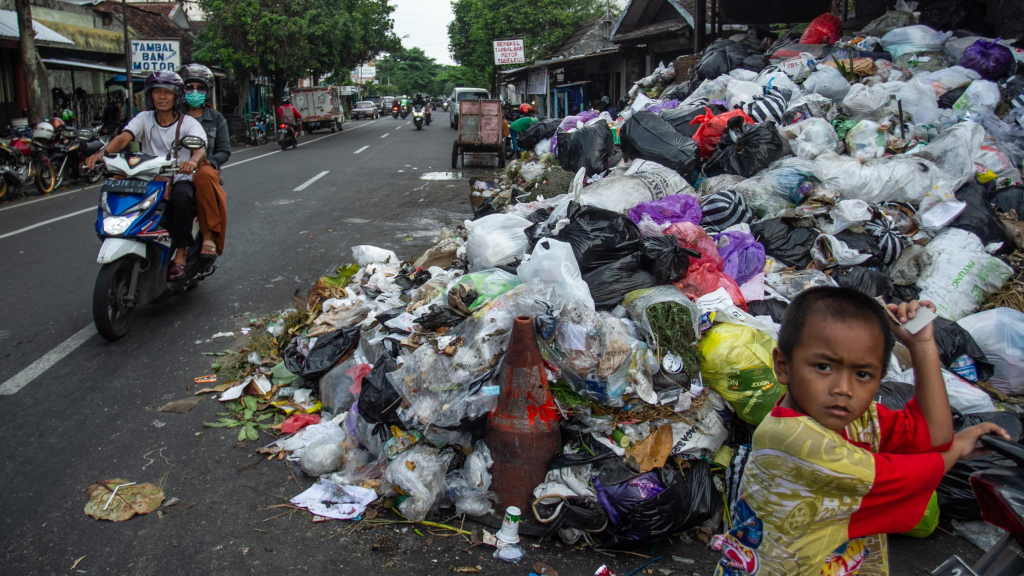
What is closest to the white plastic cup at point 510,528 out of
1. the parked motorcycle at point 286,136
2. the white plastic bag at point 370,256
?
the white plastic bag at point 370,256

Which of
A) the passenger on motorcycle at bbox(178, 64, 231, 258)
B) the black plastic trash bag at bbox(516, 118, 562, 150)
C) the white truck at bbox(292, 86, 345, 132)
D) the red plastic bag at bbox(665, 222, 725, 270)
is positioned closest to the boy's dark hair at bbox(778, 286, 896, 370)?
the red plastic bag at bbox(665, 222, 725, 270)

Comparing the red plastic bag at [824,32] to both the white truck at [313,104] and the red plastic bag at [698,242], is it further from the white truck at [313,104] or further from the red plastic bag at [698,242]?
the white truck at [313,104]

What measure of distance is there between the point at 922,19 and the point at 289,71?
2369 cm

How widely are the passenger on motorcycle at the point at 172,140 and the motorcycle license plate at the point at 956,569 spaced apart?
4.76 m

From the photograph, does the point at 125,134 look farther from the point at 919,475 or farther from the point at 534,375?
the point at 919,475

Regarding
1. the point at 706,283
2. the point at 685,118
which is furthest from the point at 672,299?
the point at 685,118

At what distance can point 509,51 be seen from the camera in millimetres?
30297

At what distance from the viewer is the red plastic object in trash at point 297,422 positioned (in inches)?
139

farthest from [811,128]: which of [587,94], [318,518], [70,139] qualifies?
[587,94]

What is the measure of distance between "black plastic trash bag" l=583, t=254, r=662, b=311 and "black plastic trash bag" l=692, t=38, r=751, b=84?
6.62 meters

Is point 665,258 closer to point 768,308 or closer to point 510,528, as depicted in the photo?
point 768,308

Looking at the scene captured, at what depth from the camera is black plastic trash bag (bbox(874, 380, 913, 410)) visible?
3105mm

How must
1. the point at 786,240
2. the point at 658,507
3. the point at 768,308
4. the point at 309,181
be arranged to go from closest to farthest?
the point at 658,507 < the point at 768,308 < the point at 786,240 < the point at 309,181

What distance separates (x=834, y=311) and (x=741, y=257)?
291 cm
